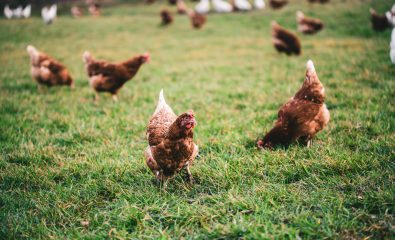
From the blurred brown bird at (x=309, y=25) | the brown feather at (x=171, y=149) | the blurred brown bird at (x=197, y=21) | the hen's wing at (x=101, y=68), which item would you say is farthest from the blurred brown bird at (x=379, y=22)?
the brown feather at (x=171, y=149)

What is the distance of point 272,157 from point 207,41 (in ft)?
35.5

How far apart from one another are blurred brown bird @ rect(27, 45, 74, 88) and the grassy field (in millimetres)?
269

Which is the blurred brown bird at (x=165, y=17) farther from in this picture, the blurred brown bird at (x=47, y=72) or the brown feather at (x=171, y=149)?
the brown feather at (x=171, y=149)

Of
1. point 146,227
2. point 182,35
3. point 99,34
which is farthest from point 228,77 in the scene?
point 99,34

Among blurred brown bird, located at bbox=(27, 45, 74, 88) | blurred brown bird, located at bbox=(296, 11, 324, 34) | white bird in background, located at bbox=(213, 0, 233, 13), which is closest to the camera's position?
blurred brown bird, located at bbox=(27, 45, 74, 88)

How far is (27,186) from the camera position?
3.22 m

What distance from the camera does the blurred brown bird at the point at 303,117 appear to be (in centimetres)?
360

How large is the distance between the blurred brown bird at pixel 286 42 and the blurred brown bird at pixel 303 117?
20.5 ft

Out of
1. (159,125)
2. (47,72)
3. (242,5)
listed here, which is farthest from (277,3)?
(159,125)

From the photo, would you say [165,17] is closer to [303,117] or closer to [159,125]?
[303,117]

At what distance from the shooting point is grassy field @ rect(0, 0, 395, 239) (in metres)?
2.56

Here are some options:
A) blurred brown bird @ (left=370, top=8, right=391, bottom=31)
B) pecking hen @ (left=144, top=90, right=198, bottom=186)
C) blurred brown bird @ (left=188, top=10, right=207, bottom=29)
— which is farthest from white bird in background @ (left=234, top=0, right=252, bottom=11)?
pecking hen @ (left=144, top=90, right=198, bottom=186)

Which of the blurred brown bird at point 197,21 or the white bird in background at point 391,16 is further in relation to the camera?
the blurred brown bird at point 197,21

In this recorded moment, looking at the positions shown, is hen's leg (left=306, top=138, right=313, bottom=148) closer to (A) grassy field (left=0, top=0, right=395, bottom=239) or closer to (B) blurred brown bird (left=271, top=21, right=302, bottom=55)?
(A) grassy field (left=0, top=0, right=395, bottom=239)
